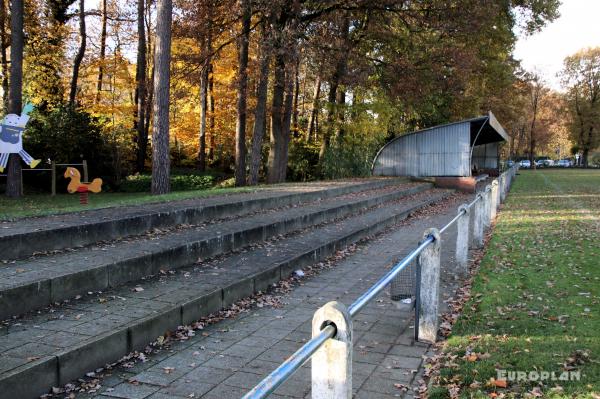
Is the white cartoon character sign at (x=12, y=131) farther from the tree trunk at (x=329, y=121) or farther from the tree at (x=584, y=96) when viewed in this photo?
the tree at (x=584, y=96)

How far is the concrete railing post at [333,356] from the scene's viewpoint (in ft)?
7.18

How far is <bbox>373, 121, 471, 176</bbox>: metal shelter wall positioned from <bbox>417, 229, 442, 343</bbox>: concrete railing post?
2177cm

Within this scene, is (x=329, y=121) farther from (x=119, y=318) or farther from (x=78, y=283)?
(x=119, y=318)

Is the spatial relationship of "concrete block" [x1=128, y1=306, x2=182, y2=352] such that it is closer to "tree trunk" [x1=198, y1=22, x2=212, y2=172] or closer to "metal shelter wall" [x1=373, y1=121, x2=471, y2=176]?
"tree trunk" [x1=198, y1=22, x2=212, y2=172]

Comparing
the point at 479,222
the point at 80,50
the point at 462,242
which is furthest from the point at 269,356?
the point at 80,50

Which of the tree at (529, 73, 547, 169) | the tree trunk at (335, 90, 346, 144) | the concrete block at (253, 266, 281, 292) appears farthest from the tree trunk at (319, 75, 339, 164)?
the tree at (529, 73, 547, 169)

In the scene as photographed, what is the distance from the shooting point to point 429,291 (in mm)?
5141

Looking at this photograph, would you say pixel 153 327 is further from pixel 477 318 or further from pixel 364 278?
pixel 364 278

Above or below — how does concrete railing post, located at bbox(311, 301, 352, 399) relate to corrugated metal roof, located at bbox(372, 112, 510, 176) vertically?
below

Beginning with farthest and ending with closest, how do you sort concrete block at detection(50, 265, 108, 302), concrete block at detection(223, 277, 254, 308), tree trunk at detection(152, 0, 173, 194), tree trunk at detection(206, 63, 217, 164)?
1. tree trunk at detection(206, 63, 217, 164)
2. tree trunk at detection(152, 0, 173, 194)
3. concrete block at detection(223, 277, 254, 308)
4. concrete block at detection(50, 265, 108, 302)

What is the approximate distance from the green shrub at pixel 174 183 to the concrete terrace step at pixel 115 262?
1698 centimetres

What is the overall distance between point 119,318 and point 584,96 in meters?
86.0

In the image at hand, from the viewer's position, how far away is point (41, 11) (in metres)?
27.7

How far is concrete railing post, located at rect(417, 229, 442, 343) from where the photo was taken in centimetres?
508
